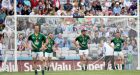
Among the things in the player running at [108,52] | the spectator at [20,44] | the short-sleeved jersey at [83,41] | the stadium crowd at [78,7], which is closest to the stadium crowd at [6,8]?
the stadium crowd at [78,7]

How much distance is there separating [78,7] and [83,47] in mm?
3079

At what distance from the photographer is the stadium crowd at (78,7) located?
76.1 feet

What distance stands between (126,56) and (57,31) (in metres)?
3.58

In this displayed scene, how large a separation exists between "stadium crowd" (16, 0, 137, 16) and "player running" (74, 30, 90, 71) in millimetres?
1786

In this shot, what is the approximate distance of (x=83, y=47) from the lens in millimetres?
21547

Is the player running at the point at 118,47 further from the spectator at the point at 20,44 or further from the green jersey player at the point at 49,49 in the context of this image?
the spectator at the point at 20,44

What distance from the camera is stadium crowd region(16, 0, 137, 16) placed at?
23.2 meters

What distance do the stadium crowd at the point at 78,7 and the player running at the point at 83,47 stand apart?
5.86 ft

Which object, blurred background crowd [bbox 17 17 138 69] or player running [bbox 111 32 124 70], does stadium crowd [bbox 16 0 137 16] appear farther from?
player running [bbox 111 32 124 70]

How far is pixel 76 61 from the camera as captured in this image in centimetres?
2188

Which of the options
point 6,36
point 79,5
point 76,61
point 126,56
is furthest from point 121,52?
point 6,36

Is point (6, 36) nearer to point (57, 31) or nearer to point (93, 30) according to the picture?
Answer: point (57, 31)

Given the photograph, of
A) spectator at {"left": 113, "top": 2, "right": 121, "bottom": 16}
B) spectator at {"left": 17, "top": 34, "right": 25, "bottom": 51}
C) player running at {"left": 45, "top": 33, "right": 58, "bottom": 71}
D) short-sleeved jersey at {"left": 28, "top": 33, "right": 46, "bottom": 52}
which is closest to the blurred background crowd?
spectator at {"left": 17, "top": 34, "right": 25, "bottom": 51}

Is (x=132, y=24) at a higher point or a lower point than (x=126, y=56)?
higher
